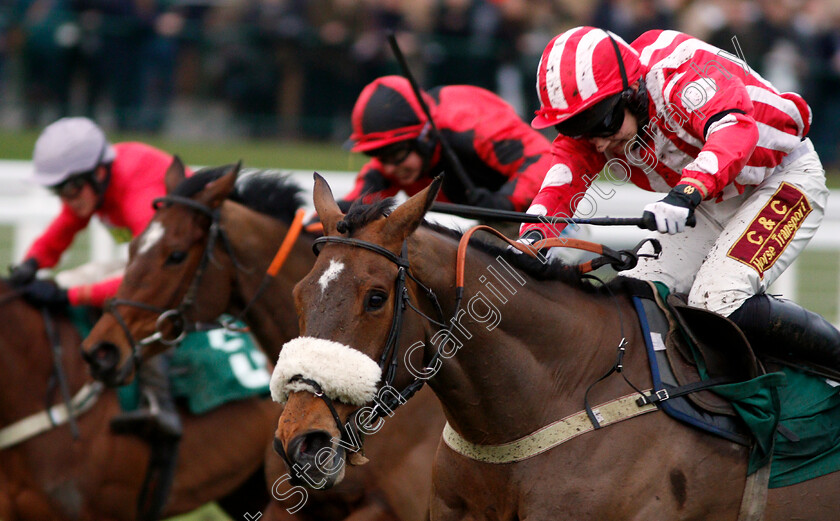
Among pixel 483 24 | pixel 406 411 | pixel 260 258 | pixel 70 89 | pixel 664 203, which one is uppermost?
pixel 664 203

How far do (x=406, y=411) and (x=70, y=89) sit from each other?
9.44m

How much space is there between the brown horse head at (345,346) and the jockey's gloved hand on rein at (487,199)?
1.84 meters

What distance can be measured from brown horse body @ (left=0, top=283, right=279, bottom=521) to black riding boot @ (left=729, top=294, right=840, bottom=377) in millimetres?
2444

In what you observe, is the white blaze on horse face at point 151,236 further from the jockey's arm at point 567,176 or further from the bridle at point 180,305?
the jockey's arm at point 567,176

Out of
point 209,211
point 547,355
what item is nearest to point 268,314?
point 209,211

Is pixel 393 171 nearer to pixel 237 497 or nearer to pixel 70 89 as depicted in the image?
pixel 237 497

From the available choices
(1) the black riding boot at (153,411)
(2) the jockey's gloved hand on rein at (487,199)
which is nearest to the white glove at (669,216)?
(2) the jockey's gloved hand on rein at (487,199)

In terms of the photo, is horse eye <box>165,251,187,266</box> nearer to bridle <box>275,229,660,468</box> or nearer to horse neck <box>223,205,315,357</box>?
horse neck <box>223,205,315,357</box>

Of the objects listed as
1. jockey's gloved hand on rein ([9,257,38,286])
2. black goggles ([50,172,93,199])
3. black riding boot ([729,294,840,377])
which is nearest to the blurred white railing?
black goggles ([50,172,93,199])

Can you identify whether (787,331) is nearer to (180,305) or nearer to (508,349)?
(508,349)

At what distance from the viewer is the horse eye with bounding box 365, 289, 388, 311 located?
259 cm

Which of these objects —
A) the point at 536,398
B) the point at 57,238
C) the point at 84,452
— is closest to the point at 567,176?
the point at 536,398

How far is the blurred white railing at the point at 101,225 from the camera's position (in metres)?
7.63

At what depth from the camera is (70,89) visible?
1216 centimetres
